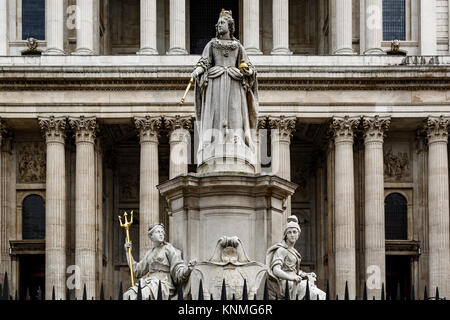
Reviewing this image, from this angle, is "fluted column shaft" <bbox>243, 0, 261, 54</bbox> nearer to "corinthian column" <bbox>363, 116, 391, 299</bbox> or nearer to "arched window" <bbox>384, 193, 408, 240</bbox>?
→ "corinthian column" <bbox>363, 116, 391, 299</bbox>

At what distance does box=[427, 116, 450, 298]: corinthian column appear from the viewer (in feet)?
198

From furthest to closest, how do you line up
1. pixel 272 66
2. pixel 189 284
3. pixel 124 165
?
pixel 124 165 → pixel 272 66 → pixel 189 284

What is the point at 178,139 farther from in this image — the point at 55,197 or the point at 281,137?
the point at 55,197

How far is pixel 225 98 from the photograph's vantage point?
2544cm

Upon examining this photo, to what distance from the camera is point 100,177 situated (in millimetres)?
63188

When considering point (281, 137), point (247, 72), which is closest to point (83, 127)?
point (281, 137)

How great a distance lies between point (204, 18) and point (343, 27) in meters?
9.15

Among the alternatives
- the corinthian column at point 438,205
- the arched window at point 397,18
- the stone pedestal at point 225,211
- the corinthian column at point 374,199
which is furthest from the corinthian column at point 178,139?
the stone pedestal at point 225,211

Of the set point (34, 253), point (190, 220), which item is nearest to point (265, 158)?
point (34, 253)

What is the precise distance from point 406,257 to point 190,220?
134 ft

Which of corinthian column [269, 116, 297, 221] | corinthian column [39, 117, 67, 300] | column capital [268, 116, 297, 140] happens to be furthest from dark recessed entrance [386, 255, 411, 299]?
corinthian column [39, 117, 67, 300]

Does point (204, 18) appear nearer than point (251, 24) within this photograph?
No

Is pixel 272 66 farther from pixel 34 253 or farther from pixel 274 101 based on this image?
pixel 34 253

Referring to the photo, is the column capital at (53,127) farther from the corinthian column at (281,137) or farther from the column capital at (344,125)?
the column capital at (344,125)
